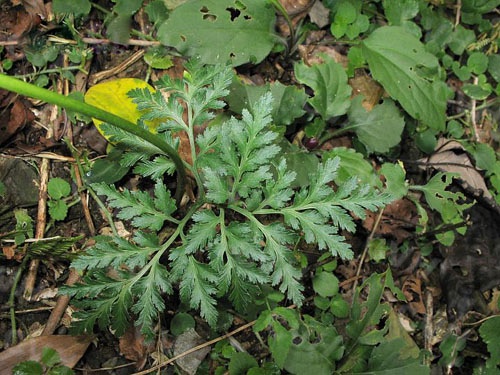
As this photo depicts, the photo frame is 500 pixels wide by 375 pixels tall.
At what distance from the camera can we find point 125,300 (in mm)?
1958

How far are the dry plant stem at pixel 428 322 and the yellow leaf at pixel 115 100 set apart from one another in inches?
70.8

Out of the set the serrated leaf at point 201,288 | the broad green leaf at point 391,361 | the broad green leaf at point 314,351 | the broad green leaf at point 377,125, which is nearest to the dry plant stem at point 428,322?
the broad green leaf at point 391,361

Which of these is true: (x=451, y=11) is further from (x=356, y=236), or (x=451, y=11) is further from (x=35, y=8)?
(x=35, y=8)

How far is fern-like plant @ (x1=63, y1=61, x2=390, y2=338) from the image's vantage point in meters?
1.92

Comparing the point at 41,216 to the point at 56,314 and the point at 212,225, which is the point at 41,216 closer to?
the point at 56,314

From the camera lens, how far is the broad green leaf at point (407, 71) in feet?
9.37

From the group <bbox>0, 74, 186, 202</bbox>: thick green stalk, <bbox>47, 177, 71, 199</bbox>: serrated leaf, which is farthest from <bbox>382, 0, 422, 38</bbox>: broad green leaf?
<bbox>47, 177, 71, 199</bbox>: serrated leaf

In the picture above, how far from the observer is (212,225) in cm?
194

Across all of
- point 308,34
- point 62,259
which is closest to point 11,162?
point 62,259

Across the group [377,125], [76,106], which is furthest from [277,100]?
[76,106]

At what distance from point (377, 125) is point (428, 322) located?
114 centimetres

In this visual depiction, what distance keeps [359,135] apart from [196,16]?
3.62 ft

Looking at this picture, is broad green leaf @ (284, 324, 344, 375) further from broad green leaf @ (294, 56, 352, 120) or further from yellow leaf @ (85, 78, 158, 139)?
yellow leaf @ (85, 78, 158, 139)

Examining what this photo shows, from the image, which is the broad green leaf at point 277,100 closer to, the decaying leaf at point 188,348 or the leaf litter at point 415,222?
the leaf litter at point 415,222
